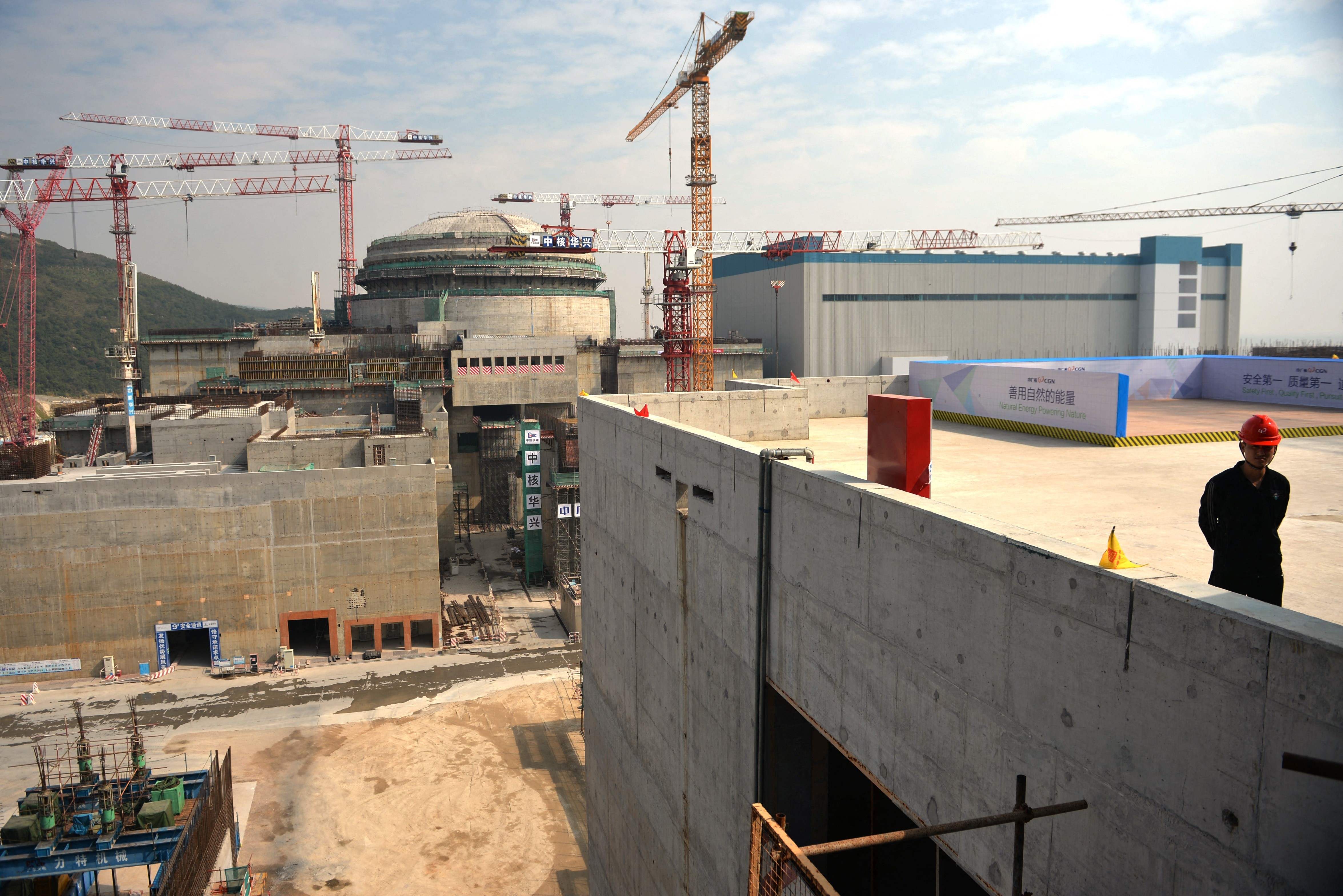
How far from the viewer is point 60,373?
135 meters

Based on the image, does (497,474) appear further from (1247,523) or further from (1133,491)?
(1247,523)

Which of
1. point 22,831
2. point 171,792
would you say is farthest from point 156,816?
point 22,831

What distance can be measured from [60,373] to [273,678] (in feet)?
414

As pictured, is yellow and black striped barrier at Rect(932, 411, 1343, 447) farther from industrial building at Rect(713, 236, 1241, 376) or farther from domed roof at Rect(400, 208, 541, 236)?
domed roof at Rect(400, 208, 541, 236)

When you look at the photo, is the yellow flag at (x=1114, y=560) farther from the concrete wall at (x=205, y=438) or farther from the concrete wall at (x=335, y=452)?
the concrete wall at (x=205, y=438)

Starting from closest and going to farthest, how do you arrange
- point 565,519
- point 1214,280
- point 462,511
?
point 565,519 < point 462,511 < point 1214,280

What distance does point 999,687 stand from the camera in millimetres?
6398

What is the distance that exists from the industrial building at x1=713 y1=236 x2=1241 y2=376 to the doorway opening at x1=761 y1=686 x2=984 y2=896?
55559 mm

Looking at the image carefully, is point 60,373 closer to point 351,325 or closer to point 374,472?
point 351,325

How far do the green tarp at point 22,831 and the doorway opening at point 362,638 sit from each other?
75.4 ft

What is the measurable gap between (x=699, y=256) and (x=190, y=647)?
4433cm

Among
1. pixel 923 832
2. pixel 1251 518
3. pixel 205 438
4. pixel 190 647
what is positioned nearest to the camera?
pixel 923 832

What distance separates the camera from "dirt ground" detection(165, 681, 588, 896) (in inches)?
987

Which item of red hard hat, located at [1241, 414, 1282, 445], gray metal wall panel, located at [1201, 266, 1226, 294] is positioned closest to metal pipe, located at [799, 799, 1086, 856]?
red hard hat, located at [1241, 414, 1282, 445]
